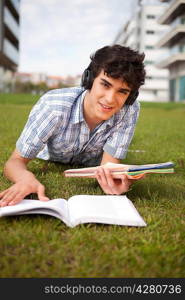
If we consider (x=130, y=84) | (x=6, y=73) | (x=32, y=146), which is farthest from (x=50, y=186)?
(x=6, y=73)

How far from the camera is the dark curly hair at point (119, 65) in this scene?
2627mm

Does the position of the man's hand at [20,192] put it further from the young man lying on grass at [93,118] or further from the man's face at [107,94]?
the man's face at [107,94]

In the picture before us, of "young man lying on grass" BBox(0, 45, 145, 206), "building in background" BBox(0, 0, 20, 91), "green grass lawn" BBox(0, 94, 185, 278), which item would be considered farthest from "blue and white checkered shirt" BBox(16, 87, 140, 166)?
"building in background" BBox(0, 0, 20, 91)

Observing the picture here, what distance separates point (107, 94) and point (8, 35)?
34312mm

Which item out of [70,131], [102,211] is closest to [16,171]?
[70,131]

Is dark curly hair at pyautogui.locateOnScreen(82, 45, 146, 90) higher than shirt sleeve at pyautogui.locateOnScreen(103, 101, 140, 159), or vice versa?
dark curly hair at pyautogui.locateOnScreen(82, 45, 146, 90)

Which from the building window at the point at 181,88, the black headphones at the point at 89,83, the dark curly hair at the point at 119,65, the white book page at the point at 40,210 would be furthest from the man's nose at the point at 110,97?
the building window at the point at 181,88

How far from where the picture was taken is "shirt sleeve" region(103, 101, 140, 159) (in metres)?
3.04

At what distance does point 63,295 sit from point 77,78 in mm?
91741

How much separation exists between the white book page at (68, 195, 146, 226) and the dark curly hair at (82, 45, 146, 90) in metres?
0.90

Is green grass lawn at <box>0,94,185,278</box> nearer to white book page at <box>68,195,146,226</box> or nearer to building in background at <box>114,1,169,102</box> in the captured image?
white book page at <box>68,195,146,226</box>

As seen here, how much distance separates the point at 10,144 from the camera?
4.99 metres

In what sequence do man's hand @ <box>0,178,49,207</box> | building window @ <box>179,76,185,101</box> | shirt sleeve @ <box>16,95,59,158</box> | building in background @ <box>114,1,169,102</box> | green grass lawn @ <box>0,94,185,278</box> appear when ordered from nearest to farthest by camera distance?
1. green grass lawn @ <box>0,94,185,278</box>
2. man's hand @ <box>0,178,49,207</box>
3. shirt sleeve @ <box>16,95,59,158</box>
4. building window @ <box>179,76,185,101</box>
5. building in background @ <box>114,1,169,102</box>

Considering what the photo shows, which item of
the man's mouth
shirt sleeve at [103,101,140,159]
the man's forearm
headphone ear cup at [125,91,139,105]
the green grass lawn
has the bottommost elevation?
the green grass lawn
